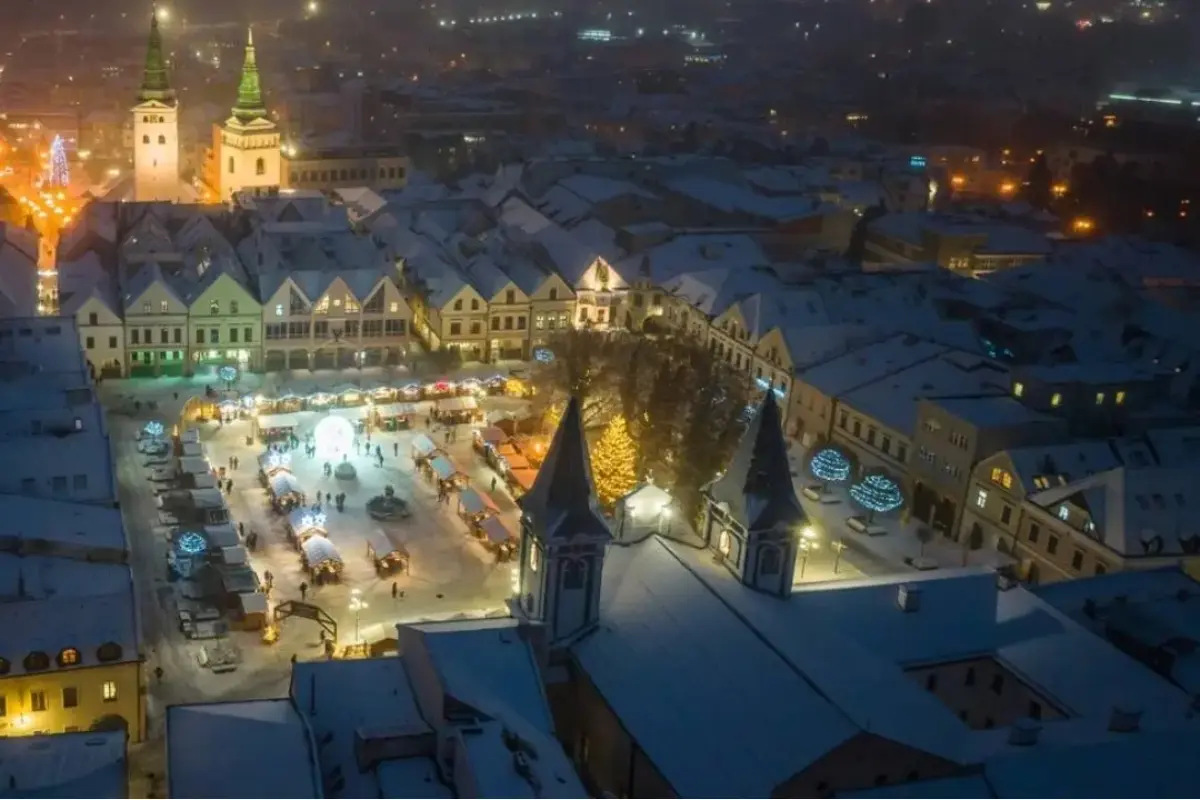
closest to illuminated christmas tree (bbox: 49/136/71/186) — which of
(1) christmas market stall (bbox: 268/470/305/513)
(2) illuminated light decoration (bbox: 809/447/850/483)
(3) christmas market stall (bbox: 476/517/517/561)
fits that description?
(1) christmas market stall (bbox: 268/470/305/513)

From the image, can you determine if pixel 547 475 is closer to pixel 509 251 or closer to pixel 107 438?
→ pixel 107 438

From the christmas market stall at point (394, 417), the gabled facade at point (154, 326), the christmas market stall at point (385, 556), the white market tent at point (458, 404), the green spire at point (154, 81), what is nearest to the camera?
the christmas market stall at point (385, 556)

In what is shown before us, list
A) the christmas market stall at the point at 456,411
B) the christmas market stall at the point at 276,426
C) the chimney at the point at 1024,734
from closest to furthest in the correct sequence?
the chimney at the point at 1024,734 → the christmas market stall at the point at 276,426 → the christmas market stall at the point at 456,411

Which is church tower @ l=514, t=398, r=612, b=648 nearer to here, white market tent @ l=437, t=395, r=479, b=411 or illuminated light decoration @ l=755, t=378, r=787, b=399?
white market tent @ l=437, t=395, r=479, b=411

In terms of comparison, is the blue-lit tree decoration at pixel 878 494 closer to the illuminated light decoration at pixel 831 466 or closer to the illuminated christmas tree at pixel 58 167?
the illuminated light decoration at pixel 831 466

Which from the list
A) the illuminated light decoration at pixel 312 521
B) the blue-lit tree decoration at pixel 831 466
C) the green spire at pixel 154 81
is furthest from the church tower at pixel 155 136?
the blue-lit tree decoration at pixel 831 466

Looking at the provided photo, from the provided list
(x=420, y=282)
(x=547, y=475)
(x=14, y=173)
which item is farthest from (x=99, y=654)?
(x=14, y=173)
